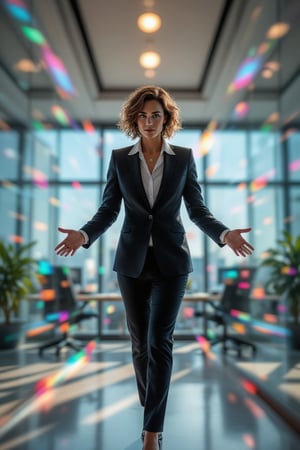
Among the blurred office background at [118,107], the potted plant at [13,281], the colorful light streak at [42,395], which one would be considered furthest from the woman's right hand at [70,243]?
the potted plant at [13,281]

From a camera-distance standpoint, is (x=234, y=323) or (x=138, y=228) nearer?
(x=138, y=228)

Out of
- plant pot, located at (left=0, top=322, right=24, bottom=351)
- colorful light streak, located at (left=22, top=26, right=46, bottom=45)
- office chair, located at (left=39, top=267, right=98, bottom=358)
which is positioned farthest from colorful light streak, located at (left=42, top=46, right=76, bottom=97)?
plant pot, located at (left=0, top=322, right=24, bottom=351)

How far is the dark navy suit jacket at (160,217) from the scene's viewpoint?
1796 millimetres

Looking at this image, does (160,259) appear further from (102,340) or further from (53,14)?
(102,340)

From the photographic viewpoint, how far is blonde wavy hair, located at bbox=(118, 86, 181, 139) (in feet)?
6.06

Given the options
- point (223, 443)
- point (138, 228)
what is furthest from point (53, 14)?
point (223, 443)

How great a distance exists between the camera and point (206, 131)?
7148 mm

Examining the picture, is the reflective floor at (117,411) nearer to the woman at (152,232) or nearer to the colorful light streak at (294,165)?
the woman at (152,232)

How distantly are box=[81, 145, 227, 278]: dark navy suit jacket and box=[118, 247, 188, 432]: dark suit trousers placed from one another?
0.06m

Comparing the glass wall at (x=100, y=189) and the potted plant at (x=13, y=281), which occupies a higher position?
the glass wall at (x=100, y=189)

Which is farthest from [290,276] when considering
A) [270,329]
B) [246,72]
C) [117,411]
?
[246,72]

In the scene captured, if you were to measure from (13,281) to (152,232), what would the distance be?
3221 millimetres

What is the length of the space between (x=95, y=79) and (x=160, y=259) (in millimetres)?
4572

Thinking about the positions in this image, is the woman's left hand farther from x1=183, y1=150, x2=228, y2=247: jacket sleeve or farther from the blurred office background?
the blurred office background
